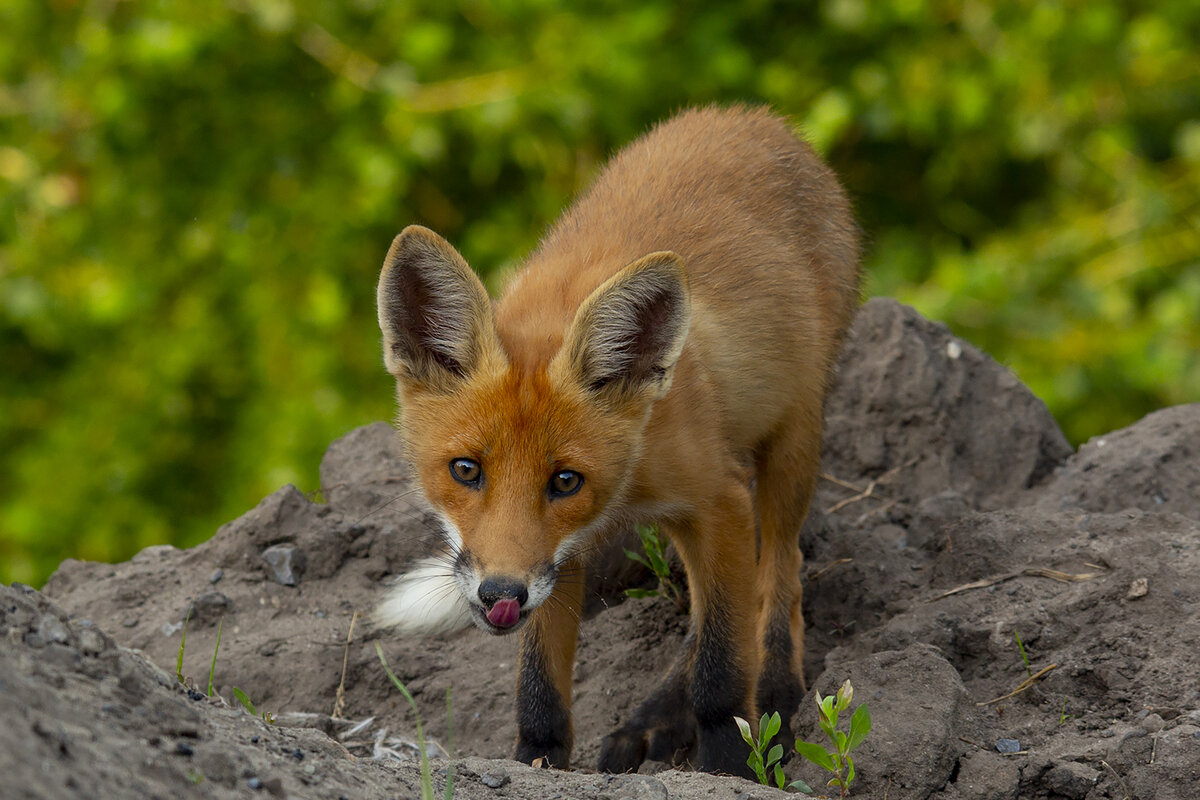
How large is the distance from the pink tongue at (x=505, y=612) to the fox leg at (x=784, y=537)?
5.19ft

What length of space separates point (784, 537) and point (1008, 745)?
1302 millimetres

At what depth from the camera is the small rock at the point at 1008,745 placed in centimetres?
365

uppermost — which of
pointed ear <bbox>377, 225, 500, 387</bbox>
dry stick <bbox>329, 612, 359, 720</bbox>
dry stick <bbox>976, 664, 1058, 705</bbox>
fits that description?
pointed ear <bbox>377, 225, 500, 387</bbox>

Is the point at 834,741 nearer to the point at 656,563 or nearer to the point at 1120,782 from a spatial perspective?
the point at 1120,782

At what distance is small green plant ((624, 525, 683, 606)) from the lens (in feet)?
15.0

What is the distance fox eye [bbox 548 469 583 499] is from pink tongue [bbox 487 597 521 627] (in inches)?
16.4

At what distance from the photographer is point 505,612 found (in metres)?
3.27

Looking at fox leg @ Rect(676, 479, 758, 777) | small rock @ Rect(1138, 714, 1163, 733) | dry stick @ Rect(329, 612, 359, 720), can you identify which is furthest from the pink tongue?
small rock @ Rect(1138, 714, 1163, 733)

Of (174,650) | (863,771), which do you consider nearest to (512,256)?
(174,650)

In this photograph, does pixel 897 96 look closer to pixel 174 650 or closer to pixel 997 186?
pixel 997 186

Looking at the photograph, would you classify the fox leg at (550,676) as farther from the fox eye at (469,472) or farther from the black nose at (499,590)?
the black nose at (499,590)

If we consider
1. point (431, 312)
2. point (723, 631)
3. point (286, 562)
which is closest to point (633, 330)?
point (431, 312)

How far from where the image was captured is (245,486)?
8.32 meters

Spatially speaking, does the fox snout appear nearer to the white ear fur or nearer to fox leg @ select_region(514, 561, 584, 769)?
fox leg @ select_region(514, 561, 584, 769)
